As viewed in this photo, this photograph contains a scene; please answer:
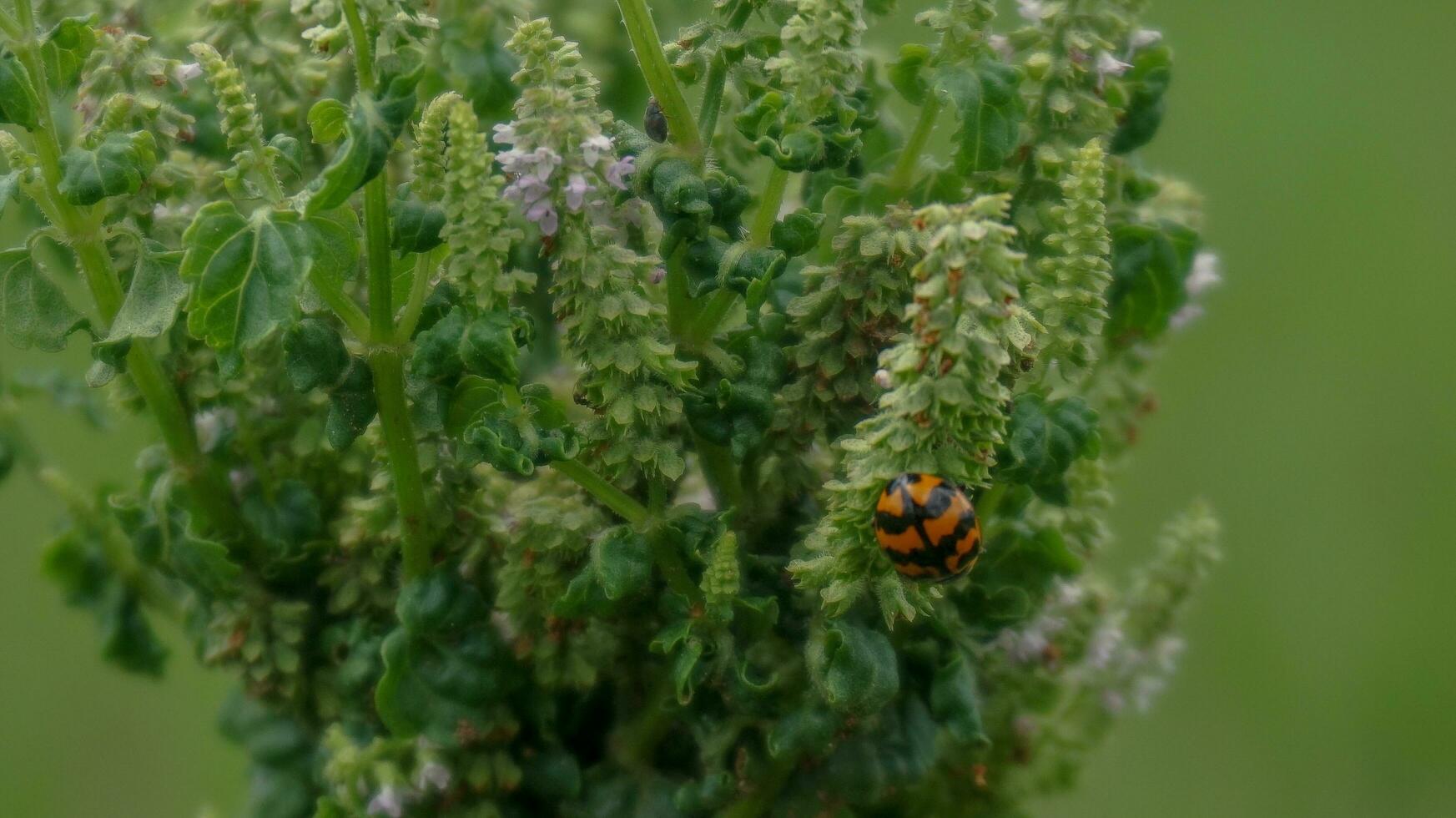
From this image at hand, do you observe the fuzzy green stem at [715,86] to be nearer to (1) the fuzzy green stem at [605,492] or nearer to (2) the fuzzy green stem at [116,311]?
(1) the fuzzy green stem at [605,492]

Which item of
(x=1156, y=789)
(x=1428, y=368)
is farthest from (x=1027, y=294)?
(x=1428, y=368)

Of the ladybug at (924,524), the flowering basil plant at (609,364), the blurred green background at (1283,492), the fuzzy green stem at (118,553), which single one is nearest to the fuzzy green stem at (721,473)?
the flowering basil plant at (609,364)

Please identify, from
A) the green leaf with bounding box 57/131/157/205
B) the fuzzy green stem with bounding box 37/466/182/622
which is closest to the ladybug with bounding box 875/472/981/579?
the green leaf with bounding box 57/131/157/205

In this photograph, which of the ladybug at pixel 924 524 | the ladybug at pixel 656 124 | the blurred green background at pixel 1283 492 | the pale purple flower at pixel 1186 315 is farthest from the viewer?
the blurred green background at pixel 1283 492

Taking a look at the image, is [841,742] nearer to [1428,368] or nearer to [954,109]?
[954,109]

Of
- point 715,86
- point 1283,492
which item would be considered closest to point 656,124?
point 715,86

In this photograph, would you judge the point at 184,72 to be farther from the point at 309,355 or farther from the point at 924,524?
the point at 924,524
